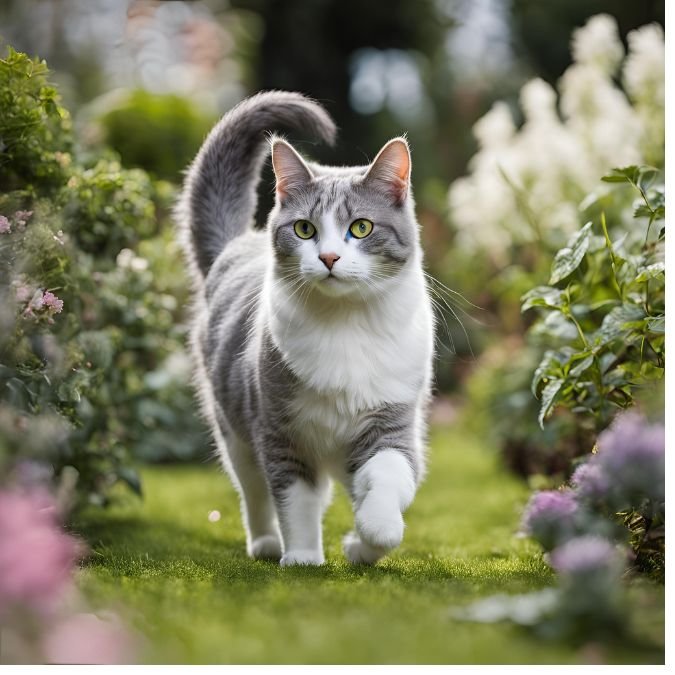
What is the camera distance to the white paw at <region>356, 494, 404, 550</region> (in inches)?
80.9

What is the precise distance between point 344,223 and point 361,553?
A: 0.85 metres

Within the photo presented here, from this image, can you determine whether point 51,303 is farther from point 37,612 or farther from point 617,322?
point 617,322

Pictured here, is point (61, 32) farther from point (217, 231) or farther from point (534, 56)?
point (217, 231)

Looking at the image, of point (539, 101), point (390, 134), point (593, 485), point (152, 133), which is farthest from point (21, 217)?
point (390, 134)

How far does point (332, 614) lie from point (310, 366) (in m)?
0.76

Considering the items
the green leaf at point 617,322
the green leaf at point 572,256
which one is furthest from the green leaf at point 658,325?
the green leaf at point 572,256

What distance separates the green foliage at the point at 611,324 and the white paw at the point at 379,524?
1.59ft

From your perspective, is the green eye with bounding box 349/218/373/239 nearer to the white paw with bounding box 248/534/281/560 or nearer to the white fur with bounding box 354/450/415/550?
the white fur with bounding box 354/450/415/550

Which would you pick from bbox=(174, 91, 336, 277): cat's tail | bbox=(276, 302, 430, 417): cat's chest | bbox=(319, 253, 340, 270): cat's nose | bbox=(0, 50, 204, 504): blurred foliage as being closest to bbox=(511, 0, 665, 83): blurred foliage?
bbox=(0, 50, 204, 504): blurred foliage

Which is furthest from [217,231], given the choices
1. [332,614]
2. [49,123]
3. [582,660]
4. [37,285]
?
[582,660]

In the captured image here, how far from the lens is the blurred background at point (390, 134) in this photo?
3.30 metres

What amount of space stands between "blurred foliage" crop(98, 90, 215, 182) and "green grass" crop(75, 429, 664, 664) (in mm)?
3045

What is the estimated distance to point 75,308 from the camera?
2.70 m

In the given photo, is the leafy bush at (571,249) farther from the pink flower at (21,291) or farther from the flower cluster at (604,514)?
the pink flower at (21,291)
